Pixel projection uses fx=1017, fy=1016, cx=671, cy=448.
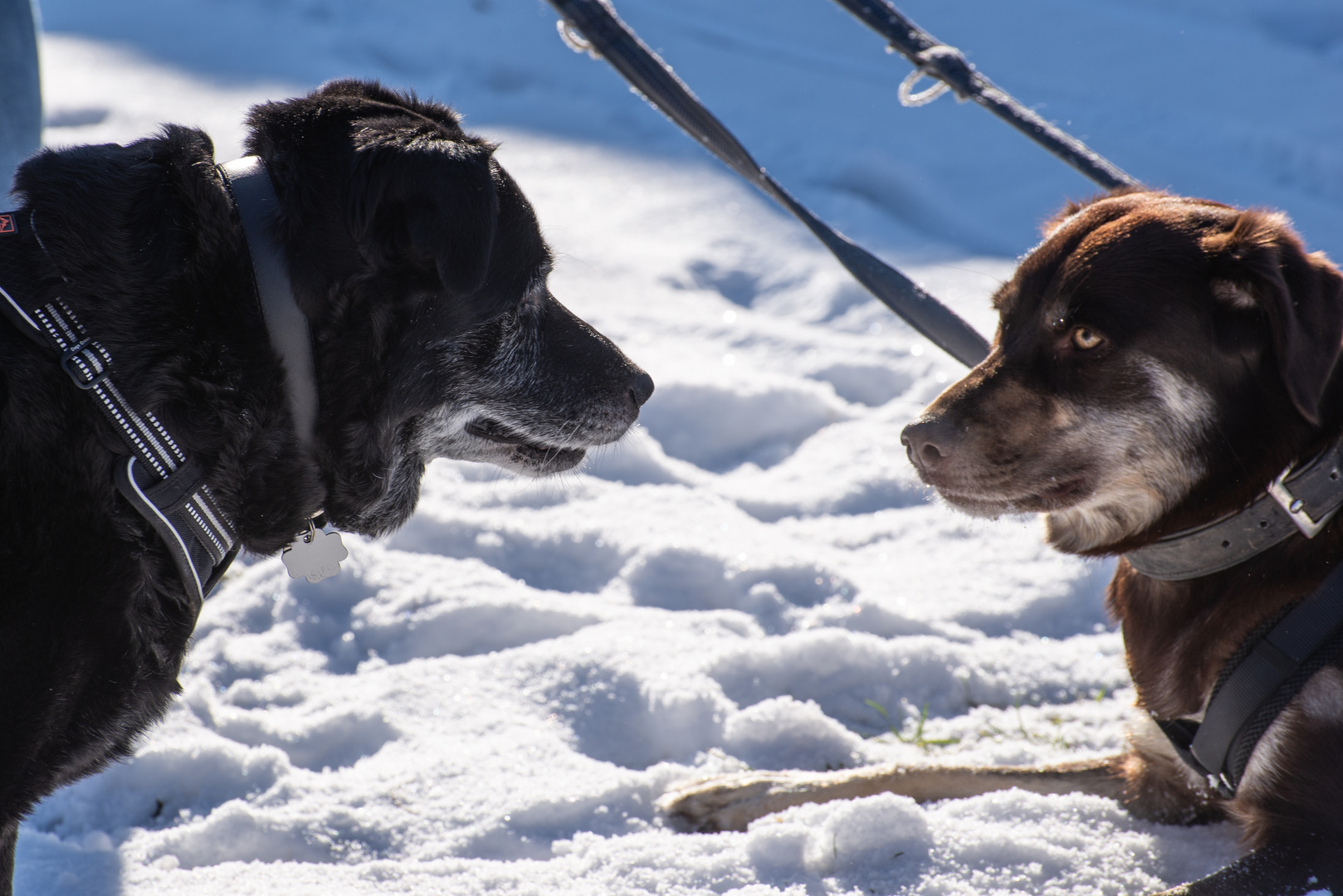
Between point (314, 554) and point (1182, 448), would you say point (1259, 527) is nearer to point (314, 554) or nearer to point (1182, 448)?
point (1182, 448)

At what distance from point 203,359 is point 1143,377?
1.92 meters

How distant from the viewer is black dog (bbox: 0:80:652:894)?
173 cm

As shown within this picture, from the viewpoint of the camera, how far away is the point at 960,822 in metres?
2.40

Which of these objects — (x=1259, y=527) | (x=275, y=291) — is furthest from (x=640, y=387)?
(x=1259, y=527)

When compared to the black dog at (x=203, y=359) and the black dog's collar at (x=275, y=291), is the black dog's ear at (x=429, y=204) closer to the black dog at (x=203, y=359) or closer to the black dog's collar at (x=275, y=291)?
the black dog at (x=203, y=359)

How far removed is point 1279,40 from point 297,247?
749cm

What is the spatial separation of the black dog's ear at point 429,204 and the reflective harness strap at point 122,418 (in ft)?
1.71

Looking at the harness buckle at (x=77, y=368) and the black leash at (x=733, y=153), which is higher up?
the black leash at (x=733, y=153)

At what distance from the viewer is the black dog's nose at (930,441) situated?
2.33 meters

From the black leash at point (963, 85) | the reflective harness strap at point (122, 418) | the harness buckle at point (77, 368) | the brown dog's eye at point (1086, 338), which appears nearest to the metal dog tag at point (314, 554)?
the reflective harness strap at point (122, 418)

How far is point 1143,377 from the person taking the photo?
2.22 metres

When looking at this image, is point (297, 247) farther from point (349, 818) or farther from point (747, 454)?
point (747, 454)

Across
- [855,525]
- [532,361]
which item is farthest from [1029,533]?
[532,361]

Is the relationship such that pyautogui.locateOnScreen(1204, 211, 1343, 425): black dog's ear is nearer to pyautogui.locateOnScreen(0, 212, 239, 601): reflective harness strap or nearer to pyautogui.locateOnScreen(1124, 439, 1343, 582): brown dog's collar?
pyautogui.locateOnScreen(1124, 439, 1343, 582): brown dog's collar
